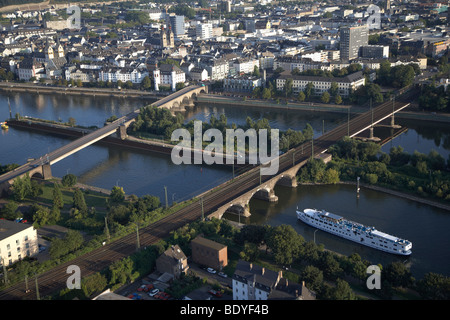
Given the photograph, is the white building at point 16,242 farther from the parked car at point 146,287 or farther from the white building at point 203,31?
the white building at point 203,31

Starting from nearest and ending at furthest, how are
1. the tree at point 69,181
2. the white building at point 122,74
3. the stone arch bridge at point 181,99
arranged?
the tree at point 69,181 → the stone arch bridge at point 181,99 → the white building at point 122,74

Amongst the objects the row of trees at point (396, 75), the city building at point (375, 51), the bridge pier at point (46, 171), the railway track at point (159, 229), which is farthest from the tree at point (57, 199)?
the city building at point (375, 51)

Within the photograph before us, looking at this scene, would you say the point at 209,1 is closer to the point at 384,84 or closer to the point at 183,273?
the point at 384,84

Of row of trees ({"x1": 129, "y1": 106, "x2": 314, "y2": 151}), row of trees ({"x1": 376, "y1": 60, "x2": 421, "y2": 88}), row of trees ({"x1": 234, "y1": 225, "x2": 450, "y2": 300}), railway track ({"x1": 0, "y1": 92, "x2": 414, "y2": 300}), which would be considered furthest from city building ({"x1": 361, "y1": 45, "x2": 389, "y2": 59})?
row of trees ({"x1": 234, "y1": 225, "x2": 450, "y2": 300})

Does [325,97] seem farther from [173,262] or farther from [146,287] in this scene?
[146,287]

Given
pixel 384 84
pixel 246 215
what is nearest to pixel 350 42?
pixel 384 84

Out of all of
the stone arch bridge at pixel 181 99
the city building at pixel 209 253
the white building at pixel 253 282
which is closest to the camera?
the white building at pixel 253 282

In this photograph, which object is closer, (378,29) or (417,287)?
(417,287)
